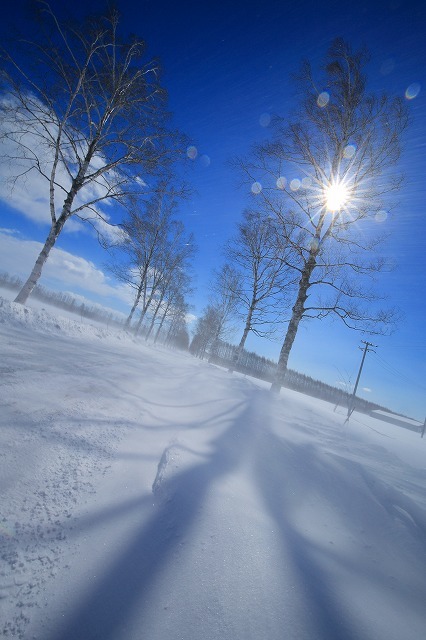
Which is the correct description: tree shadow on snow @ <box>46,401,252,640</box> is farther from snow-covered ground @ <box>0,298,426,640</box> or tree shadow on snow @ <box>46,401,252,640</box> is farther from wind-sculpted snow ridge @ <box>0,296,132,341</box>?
wind-sculpted snow ridge @ <box>0,296,132,341</box>

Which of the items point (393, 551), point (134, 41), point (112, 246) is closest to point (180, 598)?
point (393, 551)

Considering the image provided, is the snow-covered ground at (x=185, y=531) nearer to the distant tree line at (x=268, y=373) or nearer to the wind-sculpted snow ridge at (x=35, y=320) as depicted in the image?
the wind-sculpted snow ridge at (x=35, y=320)

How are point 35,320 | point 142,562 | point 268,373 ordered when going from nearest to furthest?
point 142,562 → point 35,320 → point 268,373

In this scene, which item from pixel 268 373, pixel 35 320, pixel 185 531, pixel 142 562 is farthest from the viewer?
pixel 268 373

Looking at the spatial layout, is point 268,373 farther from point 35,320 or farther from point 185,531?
point 185,531

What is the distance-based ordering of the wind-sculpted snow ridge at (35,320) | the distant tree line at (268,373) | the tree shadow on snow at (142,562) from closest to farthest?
the tree shadow on snow at (142,562)
the wind-sculpted snow ridge at (35,320)
the distant tree line at (268,373)

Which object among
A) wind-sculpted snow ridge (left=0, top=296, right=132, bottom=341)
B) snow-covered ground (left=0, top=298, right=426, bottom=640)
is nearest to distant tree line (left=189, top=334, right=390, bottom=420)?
wind-sculpted snow ridge (left=0, top=296, right=132, bottom=341)

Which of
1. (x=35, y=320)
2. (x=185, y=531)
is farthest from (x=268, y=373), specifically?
(x=185, y=531)

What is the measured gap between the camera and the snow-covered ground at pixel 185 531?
87 cm

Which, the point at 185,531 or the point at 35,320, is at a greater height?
the point at 35,320

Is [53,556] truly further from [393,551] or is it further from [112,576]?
[393,551]

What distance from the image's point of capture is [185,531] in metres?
1.25

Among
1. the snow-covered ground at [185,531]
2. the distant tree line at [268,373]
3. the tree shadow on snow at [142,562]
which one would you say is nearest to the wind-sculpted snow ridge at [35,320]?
the snow-covered ground at [185,531]

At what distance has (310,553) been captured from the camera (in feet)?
4.41
